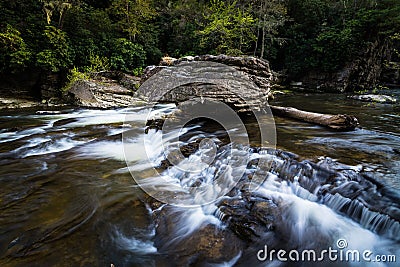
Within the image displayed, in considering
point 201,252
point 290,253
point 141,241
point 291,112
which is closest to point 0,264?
point 141,241

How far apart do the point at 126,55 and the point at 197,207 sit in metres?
15.0

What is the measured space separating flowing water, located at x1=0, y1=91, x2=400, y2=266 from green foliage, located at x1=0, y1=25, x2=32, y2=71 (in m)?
9.29

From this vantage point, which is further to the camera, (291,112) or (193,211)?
(291,112)

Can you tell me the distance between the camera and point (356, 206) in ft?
8.25

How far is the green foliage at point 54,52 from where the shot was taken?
11797 millimetres

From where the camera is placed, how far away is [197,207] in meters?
2.92

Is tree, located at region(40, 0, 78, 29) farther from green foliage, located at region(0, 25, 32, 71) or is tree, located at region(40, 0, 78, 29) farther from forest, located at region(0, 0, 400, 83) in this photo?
green foliage, located at region(0, 25, 32, 71)

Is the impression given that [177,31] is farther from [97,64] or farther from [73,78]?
[73,78]

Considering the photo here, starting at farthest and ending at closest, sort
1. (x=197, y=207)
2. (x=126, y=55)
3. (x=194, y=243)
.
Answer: (x=126, y=55) → (x=197, y=207) → (x=194, y=243)

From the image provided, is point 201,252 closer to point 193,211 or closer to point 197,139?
point 193,211

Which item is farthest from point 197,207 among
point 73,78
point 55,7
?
point 55,7

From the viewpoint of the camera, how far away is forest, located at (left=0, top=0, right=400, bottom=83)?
40.5ft

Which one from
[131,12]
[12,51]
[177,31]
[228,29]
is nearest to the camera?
[12,51]

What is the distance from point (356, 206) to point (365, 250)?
51 cm
